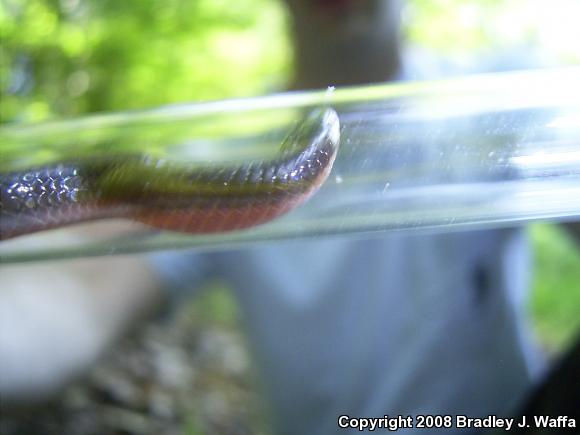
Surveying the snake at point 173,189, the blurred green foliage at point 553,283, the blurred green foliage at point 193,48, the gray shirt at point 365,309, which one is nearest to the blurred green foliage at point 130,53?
the blurred green foliage at point 193,48

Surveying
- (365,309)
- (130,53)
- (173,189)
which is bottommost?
(173,189)

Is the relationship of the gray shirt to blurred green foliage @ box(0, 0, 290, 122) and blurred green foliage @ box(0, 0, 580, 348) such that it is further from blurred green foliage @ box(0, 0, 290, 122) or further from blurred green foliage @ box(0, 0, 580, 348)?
blurred green foliage @ box(0, 0, 290, 122)

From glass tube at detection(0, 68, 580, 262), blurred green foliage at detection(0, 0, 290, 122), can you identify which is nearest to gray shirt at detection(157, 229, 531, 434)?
glass tube at detection(0, 68, 580, 262)

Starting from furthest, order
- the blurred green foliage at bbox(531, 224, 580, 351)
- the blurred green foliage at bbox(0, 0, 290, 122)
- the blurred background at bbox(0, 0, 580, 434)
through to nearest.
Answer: the blurred green foliage at bbox(0, 0, 290, 122)
the blurred green foliage at bbox(531, 224, 580, 351)
the blurred background at bbox(0, 0, 580, 434)

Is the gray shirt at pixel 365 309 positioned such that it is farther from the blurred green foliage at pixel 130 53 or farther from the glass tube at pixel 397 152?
the blurred green foliage at pixel 130 53

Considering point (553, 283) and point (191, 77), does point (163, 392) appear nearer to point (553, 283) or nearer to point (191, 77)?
point (553, 283)

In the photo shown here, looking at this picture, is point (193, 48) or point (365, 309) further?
point (193, 48)

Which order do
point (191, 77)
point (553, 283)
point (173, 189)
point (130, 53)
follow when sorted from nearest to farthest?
point (173, 189)
point (553, 283)
point (130, 53)
point (191, 77)

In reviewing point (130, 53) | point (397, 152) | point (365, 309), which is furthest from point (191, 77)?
point (397, 152)
